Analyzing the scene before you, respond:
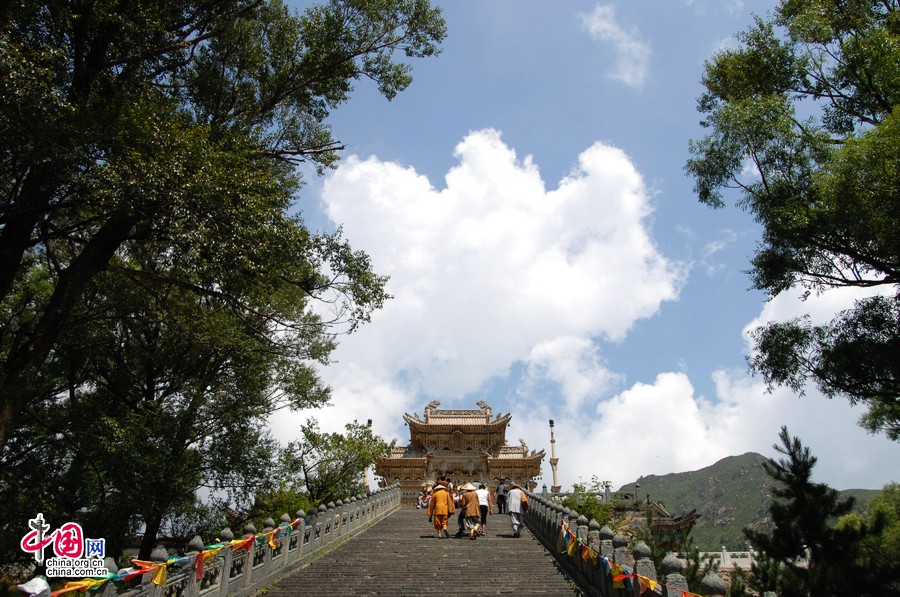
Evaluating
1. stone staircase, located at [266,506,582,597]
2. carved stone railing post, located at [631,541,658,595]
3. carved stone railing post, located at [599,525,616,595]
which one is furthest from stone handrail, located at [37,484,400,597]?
carved stone railing post, located at [631,541,658,595]

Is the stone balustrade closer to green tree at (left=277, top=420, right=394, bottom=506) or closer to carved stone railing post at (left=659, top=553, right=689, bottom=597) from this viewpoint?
carved stone railing post at (left=659, top=553, right=689, bottom=597)

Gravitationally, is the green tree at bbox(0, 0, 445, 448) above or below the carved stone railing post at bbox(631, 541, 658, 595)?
above

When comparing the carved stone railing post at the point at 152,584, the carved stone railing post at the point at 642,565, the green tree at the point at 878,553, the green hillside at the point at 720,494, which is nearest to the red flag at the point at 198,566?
the carved stone railing post at the point at 152,584

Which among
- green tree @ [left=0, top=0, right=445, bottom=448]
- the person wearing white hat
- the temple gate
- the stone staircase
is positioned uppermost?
green tree @ [left=0, top=0, right=445, bottom=448]

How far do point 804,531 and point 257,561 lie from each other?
9.92 meters

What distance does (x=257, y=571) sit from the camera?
30.1 ft

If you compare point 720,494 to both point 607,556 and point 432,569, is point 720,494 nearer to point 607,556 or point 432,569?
point 432,569

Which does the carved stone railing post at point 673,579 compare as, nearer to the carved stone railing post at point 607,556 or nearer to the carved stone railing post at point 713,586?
the carved stone railing post at point 713,586

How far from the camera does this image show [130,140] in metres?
A: 8.93

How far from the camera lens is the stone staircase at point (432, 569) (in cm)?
866

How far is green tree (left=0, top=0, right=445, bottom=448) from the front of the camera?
7.94 m

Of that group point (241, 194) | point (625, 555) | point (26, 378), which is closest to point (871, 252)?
point (625, 555)

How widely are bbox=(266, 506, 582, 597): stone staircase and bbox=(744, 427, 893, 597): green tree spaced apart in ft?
13.7

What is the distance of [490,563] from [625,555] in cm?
348
